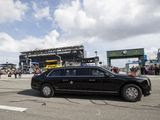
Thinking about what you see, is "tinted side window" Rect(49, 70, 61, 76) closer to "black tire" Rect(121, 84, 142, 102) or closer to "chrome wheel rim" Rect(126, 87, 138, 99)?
"black tire" Rect(121, 84, 142, 102)

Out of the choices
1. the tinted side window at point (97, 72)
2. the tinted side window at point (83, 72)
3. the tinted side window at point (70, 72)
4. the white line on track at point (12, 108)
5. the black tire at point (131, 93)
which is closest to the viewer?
the white line on track at point (12, 108)

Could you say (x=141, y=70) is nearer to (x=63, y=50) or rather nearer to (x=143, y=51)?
(x=143, y=51)

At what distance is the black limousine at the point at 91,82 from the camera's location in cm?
1118

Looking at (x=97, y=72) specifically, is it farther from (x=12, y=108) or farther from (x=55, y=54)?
(x=55, y=54)

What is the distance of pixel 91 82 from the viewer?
1176 cm

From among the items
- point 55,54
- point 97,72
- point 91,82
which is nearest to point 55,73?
point 91,82

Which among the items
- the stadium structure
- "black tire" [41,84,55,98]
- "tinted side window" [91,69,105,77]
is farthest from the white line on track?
the stadium structure

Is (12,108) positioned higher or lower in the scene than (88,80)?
lower

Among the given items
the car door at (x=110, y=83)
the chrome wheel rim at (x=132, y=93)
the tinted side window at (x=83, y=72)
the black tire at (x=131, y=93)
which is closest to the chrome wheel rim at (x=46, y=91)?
the tinted side window at (x=83, y=72)

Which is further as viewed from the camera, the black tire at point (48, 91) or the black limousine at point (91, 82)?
the black tire at point (48, 91)

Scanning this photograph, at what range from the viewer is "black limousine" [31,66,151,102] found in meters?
11.2

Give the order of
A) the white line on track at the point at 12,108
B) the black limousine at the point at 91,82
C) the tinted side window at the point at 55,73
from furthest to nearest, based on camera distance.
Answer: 1. the tinted side window at the point at 55,73
2. the black limousine at the point at 91,82
3. the white line on track at the point at 12,108

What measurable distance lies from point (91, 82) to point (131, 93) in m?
1.85

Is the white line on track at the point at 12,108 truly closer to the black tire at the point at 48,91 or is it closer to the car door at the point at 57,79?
the black tire at the point at 48,91
